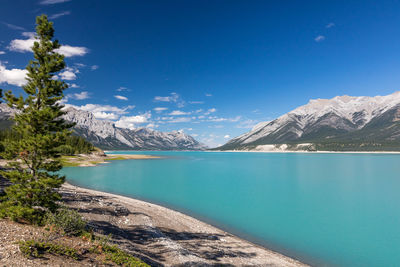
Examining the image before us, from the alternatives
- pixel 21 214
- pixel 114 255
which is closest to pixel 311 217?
pixel 114 255

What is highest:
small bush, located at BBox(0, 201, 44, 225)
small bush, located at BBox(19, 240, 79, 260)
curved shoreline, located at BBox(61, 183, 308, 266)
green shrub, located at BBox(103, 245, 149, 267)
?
small bush, located at BBox(0, 201, 44, 225)

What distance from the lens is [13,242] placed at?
12.2 metres

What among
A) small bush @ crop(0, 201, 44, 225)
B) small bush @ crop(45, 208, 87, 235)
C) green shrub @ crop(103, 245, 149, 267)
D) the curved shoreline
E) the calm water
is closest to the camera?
green shrub @ crop(103, 245, 149, 267)

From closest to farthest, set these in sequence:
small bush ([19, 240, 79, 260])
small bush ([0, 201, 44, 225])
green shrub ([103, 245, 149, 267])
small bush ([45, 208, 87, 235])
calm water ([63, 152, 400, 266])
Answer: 1. small bush ([19, 240, 79, 260])
2. green shrub ([103, 245, 149, 267])
3. small bush ([0, 201, 44, 225])
4. small bush ([45, 208, 87, 235])
5. calm water ([63, 152, 400, 266])

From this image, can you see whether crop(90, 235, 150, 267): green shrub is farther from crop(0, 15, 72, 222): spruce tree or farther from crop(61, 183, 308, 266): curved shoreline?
crop(0, 15, 72, 222): spruce tree

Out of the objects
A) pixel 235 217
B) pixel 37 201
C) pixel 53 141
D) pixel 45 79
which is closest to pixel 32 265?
pixel 37 201

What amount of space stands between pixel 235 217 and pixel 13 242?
31623 mm

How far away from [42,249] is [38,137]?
8587mm

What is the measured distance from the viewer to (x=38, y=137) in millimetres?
16562

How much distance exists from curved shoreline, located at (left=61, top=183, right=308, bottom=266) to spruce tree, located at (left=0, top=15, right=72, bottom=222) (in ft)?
25.9

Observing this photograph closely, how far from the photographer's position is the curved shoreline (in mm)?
18078

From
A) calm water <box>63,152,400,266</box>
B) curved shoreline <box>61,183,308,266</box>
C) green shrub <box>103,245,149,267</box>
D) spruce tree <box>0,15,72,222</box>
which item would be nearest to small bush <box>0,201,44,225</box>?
spruce tree <box>0,15,72,222</box>

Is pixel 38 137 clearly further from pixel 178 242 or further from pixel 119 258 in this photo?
pixel 178 242

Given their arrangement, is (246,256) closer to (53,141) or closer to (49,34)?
(53,141)
